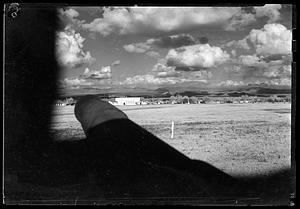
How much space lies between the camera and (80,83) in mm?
4090

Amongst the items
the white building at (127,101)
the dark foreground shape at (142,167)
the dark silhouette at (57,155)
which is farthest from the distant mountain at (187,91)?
the dark silhouette at (57,155)

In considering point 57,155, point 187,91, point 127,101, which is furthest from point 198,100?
point 57,155

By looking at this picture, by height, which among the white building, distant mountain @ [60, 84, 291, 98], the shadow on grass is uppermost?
distant mountain @ [60, 84, 291, 98]

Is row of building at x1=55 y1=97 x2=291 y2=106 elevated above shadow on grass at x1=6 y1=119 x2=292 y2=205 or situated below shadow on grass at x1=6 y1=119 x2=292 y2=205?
above

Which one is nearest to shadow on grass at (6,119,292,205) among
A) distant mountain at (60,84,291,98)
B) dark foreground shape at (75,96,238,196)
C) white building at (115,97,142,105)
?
dark foreground shape at (75,96,238,196)

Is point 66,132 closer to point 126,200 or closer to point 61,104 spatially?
point 61,104

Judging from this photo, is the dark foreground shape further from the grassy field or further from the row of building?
the row of building

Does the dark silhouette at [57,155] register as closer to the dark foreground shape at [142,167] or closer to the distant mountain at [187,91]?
the dark foreground shape at [142,167]

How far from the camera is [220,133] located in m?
4.09

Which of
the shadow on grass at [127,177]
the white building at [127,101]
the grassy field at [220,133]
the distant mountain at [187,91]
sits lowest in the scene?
the shadow on grass at [127,177]

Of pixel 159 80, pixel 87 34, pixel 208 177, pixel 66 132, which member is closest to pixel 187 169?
pixel 208 177

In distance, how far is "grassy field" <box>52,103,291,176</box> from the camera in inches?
160

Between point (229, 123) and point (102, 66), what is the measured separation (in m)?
1.22

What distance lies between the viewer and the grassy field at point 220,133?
13.4 ft
